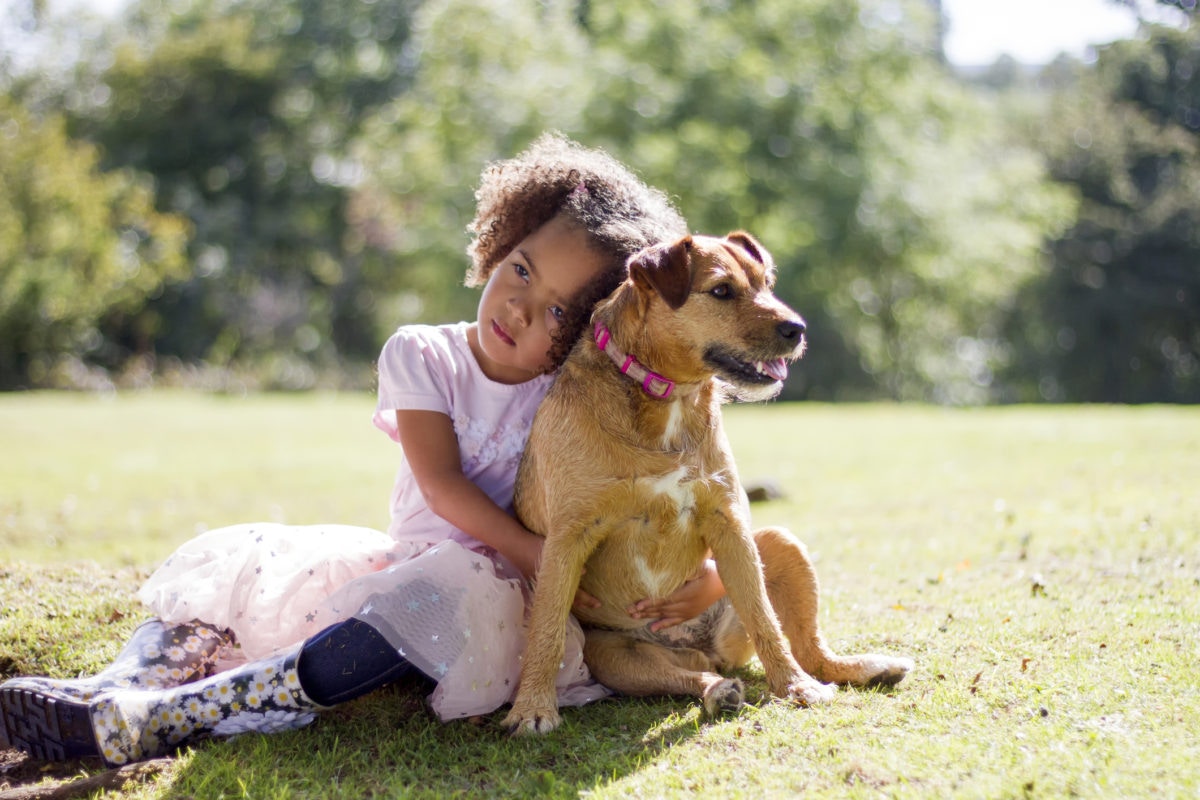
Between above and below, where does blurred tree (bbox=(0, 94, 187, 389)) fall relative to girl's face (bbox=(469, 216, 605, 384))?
below

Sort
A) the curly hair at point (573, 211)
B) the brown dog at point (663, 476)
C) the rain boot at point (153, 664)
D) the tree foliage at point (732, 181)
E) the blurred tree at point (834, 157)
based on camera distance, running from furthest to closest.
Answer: the tree foliage at point (732, 181) → the blurred tree at point (834, 157) → the curly hair at point (573, 211) → the brown dog at point (663, 476) → the rain boot at point (153, 664)

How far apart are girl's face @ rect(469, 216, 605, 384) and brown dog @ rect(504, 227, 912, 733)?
0.25 meters

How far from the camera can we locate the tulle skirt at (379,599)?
12.9 feet

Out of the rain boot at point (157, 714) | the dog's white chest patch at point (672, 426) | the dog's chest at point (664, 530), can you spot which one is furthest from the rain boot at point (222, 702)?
the dog's white chest patch at point (672, 426)

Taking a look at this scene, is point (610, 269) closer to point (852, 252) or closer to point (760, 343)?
point (760, 343)

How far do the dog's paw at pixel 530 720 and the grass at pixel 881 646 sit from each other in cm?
6

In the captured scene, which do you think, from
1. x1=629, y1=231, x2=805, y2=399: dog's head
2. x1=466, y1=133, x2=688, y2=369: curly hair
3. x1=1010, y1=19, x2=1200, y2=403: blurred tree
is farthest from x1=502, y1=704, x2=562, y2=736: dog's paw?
x1=1010, y1=19, x2=1200, y2=403: blurred tree

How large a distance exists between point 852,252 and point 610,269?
1171 inches

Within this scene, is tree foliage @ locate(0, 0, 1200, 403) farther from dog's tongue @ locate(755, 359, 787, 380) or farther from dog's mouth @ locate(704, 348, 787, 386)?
dog's mouth @ locate(704, 348, 787, 386)

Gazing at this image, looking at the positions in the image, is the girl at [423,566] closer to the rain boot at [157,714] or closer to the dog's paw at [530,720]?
the rain boot at [157,714]

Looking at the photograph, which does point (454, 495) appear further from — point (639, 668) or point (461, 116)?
point (461, 116)

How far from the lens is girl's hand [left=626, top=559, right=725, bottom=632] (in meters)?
4.32

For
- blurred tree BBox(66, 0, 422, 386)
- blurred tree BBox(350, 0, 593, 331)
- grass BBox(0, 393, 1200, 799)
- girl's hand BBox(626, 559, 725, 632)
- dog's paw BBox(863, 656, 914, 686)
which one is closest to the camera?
grass BBox(0, 393, 1200, 799)

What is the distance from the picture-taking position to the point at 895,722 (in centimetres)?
377
